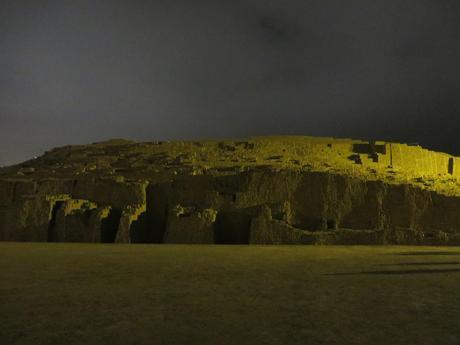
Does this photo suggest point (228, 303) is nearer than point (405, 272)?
Yes

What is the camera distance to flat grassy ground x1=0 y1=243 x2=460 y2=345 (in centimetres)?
346

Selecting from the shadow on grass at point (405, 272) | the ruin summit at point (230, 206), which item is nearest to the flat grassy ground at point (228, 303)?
the shadow on grass at point (405, 272)

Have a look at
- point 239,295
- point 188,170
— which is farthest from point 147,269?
point 188,170

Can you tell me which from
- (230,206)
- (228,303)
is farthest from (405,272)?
(230,206)

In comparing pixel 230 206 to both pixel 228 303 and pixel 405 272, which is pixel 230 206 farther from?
pixel 228 303

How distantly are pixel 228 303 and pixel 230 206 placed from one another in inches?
470

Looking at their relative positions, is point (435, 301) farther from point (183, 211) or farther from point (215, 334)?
point (183, 211)

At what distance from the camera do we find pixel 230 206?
16.6m

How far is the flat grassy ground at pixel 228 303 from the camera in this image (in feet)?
11.4

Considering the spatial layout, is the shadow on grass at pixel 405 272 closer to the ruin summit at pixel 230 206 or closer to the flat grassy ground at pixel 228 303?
the flat grassy ground at pixel 228 303

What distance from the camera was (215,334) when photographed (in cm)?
347

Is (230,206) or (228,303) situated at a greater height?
(230,206)

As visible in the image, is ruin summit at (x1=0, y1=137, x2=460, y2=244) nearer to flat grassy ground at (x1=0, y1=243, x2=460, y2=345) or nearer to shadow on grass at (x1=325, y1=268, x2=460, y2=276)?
shadow on grass at (x1=325, y1=268, x2=460, y2=276)

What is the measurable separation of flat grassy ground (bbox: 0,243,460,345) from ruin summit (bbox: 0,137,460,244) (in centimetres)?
701
